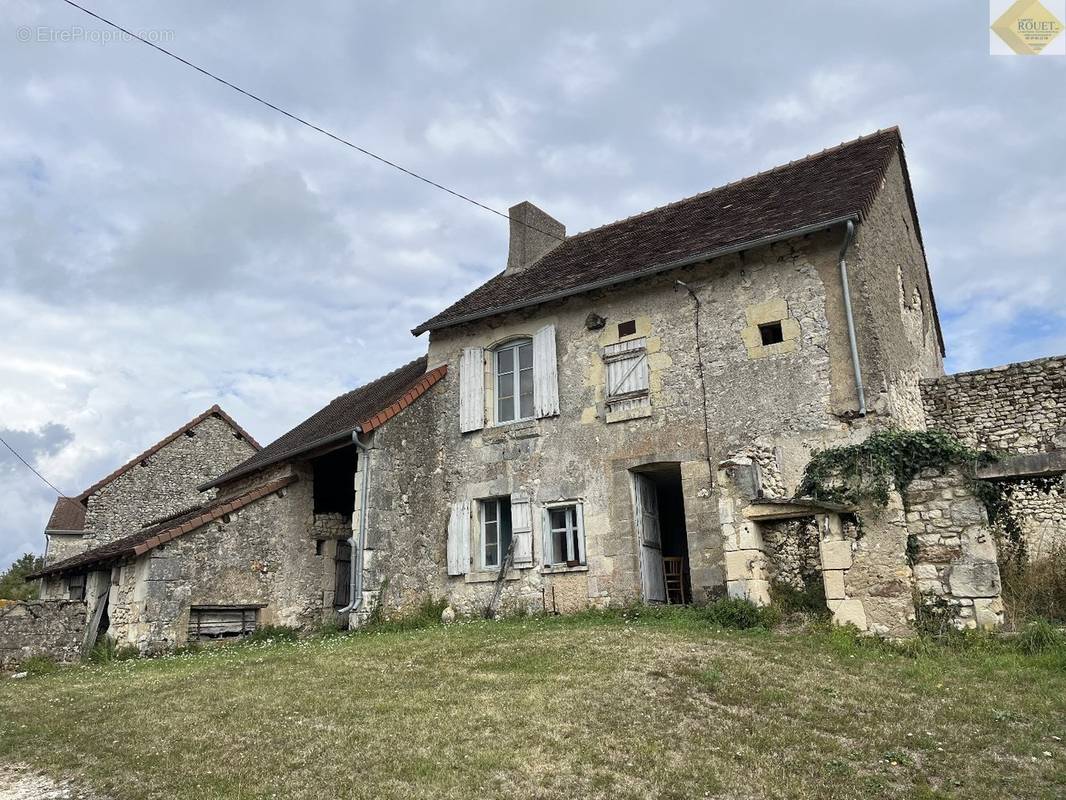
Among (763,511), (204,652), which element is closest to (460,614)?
(204,652)

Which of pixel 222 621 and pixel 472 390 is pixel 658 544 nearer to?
pixel 472 390

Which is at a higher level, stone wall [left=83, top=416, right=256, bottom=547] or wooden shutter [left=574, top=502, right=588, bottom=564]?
stone wall [left=83, top=416, right=256, bottom=547]

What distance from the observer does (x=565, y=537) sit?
12.4m

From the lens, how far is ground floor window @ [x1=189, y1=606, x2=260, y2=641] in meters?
12.8

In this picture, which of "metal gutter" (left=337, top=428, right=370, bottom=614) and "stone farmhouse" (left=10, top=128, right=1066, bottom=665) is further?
"metal gutter" (left=337, top=428, right=370, bottom=614)

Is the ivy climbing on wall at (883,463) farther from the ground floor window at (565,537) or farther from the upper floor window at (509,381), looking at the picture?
the upper floor window at (509,381)

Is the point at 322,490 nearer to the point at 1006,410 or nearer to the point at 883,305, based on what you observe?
the point at 883,305

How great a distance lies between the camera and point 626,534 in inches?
461

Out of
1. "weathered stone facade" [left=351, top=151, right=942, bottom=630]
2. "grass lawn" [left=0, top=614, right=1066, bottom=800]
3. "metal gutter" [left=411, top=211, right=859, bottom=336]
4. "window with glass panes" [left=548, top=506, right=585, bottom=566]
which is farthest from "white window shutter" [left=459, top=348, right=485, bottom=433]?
"grass lawn" [left=0, top=614, right=1066, bottom=800]

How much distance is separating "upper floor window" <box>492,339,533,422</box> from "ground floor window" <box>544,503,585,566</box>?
172 centimetres

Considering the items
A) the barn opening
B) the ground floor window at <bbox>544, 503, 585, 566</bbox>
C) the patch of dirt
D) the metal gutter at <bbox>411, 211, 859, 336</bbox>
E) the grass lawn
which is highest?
the metal gutter at <bbox>411, 211, 859, 336</bbox>

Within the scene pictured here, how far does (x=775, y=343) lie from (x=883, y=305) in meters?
1.73

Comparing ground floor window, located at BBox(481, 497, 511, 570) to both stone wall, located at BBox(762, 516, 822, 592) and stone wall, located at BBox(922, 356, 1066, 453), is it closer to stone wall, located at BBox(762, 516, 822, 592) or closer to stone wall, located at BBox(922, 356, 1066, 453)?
stone wall, located at BBox(762, 516, 822, 592)

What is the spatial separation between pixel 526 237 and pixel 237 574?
8.22 metres
